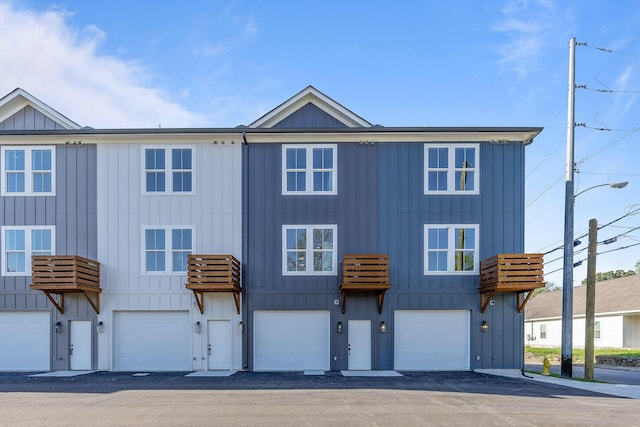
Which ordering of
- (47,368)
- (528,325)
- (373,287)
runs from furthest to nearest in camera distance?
(528,325) → (47,368) → (373,287)

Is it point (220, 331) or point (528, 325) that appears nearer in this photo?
point (220, 331)

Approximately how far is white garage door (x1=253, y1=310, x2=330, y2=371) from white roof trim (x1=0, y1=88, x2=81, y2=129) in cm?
929

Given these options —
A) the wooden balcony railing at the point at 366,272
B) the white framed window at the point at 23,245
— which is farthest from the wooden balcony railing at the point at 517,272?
the white framed window at the point at 23,245

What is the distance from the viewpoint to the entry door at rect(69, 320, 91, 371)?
47.0ft

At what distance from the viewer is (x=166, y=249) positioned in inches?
574

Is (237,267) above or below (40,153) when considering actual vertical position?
below

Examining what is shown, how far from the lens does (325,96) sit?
15.0 metres

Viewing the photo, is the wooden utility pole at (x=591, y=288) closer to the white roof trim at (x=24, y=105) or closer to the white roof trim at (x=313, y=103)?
the white roof trim at (x=313, y=103)

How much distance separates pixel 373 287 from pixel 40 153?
12.0 meters

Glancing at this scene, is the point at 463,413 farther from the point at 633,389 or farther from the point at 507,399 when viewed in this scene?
the point at 633,389

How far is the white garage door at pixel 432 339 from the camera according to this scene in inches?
567

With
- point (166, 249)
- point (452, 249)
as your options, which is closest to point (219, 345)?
point (166, 249)

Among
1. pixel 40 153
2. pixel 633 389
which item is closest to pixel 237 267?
pixel 40 153

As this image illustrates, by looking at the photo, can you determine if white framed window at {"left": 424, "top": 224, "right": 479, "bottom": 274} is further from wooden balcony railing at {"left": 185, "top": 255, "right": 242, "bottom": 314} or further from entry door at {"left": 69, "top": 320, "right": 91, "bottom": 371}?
entry door at {"left": 69, "top": 320, "right": 91, "bottom": 371}
